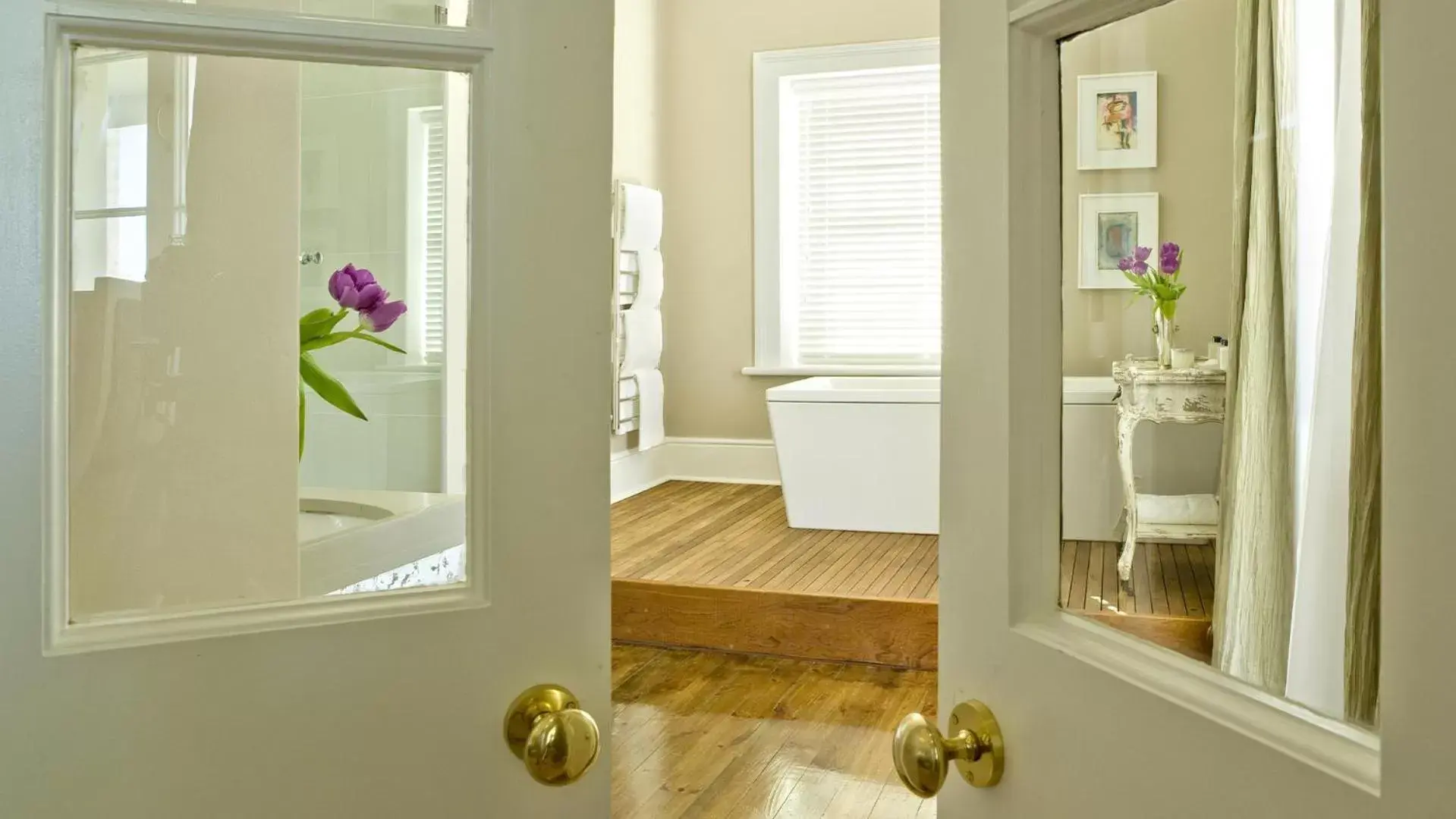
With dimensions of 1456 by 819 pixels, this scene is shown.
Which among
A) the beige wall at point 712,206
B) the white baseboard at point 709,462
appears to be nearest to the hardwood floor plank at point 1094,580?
the white baseboard at point 709,462

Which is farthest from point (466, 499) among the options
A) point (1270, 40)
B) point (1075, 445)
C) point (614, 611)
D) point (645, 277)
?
point (645, 277)

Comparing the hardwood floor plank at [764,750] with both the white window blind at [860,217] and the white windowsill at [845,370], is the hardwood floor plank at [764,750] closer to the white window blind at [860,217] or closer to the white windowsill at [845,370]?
the white windowsill at [845,370]

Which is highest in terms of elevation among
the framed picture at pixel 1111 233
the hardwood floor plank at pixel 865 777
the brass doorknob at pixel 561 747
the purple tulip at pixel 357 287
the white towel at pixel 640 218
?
the white towel at pixel 640 218

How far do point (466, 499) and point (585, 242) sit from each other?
0.66 feet

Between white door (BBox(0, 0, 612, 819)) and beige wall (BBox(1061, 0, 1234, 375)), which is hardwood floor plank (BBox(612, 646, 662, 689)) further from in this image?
beige wall (BBox(1061, 0, 1234, 375))

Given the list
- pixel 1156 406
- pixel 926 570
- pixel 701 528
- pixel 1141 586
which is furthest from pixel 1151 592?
pixel 701 528

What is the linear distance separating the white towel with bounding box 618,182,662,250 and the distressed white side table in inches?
173

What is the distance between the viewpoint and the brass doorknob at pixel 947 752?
0.72 meters

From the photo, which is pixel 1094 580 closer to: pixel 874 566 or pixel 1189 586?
pixel 1189 586

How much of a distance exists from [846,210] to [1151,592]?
5.02m

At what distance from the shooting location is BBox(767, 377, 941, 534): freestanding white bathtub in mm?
4434

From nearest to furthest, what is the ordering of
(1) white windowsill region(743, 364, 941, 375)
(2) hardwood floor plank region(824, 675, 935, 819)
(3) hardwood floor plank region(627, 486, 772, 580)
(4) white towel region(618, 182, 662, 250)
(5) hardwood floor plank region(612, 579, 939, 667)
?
(2) hardwood floor plank region(824, 675, 935, 819), (5) hardwood floor plank region(612, 579, 939, 667), (3) hardwood floor plank region(627, 486, 772, 580), (4) white towel region(618, 182, 662, 250), (1) white windowsill region(743, 364, 941, 375)

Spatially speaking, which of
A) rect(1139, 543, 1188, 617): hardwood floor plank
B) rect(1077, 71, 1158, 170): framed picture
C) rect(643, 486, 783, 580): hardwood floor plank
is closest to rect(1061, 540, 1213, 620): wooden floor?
rect(1139, 543, 1188, 617): hardwood floor plank

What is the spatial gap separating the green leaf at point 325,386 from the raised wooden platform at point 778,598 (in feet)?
7.02
